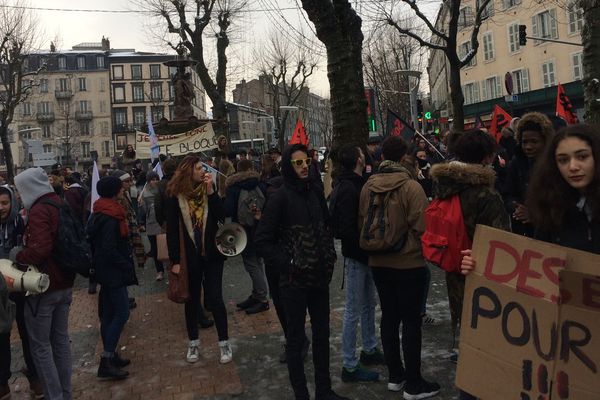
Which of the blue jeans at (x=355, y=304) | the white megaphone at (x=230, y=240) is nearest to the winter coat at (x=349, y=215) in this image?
the blue jeans at (x=355, y=304)

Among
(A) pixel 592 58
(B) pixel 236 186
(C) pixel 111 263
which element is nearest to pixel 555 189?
(C) pixel 111 263

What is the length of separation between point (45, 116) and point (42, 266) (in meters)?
84.9

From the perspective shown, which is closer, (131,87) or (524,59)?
(524,59)

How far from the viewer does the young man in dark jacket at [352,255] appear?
436 centimetres

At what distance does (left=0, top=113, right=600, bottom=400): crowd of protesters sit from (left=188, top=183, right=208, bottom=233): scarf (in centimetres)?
1

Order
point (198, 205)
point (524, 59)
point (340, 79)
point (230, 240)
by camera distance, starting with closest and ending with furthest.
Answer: point (198, 205) → point (230, 240) → point (340, 79) → point (524, 59)

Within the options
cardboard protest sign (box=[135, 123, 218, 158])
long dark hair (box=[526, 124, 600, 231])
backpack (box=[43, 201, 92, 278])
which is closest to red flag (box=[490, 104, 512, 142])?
cardboard protest sign (box=[135, 123, 218, 158])

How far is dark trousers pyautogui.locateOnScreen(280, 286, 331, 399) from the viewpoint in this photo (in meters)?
3.92

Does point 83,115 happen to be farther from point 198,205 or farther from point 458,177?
point 458,177

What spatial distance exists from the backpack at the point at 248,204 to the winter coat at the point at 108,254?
2009 mm

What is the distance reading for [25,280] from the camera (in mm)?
3791

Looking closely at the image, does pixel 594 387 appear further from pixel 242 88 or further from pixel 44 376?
pixel 242 88

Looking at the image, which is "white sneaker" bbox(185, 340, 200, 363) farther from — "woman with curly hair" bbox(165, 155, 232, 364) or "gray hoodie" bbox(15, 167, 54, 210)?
"gray hoodie" bbox(15, 167, 54, 210)

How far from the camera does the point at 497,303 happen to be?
2.68 metres
